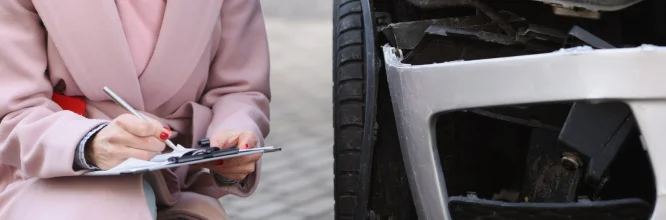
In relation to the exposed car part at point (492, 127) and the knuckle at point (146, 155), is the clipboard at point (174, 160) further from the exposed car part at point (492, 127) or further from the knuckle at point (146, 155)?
the exposed car part at point (492, 127)

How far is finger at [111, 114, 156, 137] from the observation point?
6.48 ft

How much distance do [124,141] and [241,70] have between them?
55cm

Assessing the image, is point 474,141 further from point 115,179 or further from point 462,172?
point 115,179

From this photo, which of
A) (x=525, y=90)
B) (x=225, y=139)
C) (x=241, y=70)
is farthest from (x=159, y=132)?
(x=525, y=90)

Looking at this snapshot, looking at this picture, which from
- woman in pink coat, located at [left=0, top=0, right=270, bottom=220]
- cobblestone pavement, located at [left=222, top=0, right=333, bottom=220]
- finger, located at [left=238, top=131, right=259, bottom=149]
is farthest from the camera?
cobblestone pavement, located at [left=222, top=0, right=333, bottom=220]

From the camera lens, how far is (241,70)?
8.18 ft

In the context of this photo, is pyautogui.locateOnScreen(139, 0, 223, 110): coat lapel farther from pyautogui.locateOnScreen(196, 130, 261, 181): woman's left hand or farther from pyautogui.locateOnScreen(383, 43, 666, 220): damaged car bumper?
pyautogui.locateOnScreen(383, 43, 666, 220): damaged car bumper

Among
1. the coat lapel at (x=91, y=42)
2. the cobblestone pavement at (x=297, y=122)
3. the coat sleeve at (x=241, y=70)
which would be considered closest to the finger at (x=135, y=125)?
the coat lapel at (x=91, y=42)

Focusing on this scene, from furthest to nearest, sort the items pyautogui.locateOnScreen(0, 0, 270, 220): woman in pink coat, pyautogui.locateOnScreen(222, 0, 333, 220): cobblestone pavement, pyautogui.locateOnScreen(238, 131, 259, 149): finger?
pyautogui.locateOnScreen(222, 0, 333, 220): cobblestone pavement → pyautogui.locateOnScreen(238, 131, 259, 149): finger → pyautogui.locateOnScreen(0, 0, 270, 220): woman in pink coat

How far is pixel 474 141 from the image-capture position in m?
2.74

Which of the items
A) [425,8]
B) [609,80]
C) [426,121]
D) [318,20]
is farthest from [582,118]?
[318,20]

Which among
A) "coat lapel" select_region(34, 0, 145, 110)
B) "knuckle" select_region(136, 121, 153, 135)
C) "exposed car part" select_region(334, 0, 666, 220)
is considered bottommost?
"exposed car part" select_region(334, 0, 666, 220)

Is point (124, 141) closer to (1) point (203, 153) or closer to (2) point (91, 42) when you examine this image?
(1) point (203, 153)

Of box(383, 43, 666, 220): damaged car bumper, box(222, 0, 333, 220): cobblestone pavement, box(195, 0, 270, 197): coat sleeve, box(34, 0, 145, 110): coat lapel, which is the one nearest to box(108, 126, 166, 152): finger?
box(34, 0, 145, 110): coat lapel
